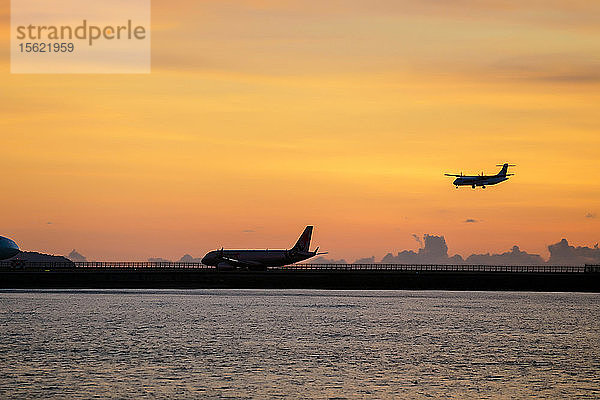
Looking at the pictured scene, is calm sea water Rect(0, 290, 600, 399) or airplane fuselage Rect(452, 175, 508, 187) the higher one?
airplane fuselage Rect(452, 175, 508, 187)

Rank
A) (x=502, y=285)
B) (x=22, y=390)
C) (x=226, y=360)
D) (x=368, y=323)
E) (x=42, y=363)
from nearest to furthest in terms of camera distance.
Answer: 1. (x=22, y=390)
2. (x=42, y=363)
3. (x=226, y=360)
4. (x=368, y=323)
5. (x=502, y=285)

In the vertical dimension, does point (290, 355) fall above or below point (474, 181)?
below

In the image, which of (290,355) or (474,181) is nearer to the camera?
(290,355)

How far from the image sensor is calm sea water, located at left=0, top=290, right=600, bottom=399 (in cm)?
5688

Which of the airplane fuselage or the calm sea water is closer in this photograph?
the calm sea water

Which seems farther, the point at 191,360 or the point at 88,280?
the point at 88,280

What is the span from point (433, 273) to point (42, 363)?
5191 inches

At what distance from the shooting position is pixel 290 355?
76.2 metres

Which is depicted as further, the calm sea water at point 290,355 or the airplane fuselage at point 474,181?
the airplane fuselage at point 474,181

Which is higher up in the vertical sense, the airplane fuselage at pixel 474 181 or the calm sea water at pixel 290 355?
the airplane fuselage at pixel 474 181

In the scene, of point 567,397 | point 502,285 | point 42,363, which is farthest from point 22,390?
point 502,285

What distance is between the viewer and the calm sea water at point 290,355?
56.9 meters

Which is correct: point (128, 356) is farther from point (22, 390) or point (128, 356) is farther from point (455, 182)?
point (455, 182)

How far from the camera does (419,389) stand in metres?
57.8
